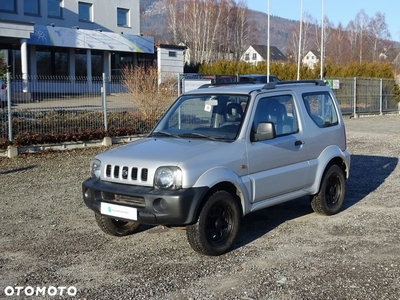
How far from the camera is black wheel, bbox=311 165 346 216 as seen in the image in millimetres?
7578

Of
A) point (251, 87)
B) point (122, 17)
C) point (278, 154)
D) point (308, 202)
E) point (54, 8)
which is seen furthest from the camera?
point (122, 17)

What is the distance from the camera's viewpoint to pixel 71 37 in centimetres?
Answer: 3478

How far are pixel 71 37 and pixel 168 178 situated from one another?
31.3 metres

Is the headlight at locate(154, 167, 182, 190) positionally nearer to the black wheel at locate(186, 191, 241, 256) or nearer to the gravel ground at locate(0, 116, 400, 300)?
the black wheel at locate(186, 191, 241, 256)

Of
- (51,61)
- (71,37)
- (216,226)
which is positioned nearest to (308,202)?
(216,226)

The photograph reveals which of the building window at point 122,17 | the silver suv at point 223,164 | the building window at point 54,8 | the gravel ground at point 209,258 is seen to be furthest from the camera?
the building window at point 122,17

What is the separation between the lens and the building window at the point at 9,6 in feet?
113

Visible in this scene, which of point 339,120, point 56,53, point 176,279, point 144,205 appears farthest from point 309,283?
point 56,53

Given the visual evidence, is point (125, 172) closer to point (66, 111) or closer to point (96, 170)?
point (96, 170)

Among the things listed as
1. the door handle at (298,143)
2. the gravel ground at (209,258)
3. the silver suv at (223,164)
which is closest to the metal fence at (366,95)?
the gravel ground at (209,258)

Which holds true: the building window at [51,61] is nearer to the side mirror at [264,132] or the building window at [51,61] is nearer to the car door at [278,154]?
the car door at [278,154]

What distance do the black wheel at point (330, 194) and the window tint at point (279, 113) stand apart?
1034mm

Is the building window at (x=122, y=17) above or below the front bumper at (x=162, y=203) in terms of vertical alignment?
above

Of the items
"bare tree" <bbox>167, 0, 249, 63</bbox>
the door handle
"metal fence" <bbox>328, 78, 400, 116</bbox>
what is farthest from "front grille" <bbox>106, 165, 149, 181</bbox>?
"bare tree" <bbox>167, 0, 249, 63</bbox>
